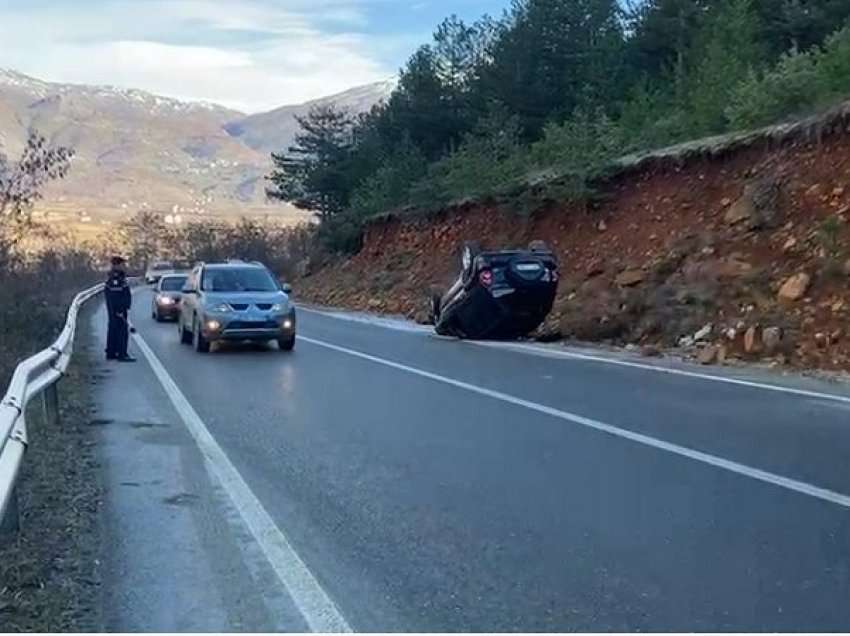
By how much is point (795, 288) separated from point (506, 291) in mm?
6101

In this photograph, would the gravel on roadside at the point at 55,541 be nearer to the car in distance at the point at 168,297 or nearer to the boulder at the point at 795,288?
the boulder at the point at 795,288

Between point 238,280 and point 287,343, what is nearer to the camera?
point 287,343

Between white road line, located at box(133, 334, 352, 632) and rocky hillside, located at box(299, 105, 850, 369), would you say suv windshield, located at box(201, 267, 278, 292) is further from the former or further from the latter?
white road line, located at box(133, 334, 352, 632)

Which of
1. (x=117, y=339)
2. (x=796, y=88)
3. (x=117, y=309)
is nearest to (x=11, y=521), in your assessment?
(x=117, y=309)

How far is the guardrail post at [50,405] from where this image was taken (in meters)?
12.9

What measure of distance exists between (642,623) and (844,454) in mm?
4767

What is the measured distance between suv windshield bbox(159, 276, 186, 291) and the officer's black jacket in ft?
54.7

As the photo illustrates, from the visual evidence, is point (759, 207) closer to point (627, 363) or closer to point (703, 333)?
point (703, 333)

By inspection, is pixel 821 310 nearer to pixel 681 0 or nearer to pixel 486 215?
pixel 486 215

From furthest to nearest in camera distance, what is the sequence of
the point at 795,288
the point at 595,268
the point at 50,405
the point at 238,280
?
the point at 595,268
the point at 238,280
the point at 795,288
the point at 50,405

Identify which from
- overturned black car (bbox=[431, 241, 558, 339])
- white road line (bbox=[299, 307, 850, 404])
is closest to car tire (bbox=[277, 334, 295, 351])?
white road line (bbox=[299, 307, 850, 404])

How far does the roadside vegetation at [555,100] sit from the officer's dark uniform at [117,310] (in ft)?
44.6

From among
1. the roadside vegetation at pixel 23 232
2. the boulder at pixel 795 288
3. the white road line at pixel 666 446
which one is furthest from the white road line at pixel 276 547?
the roadside vegetation at pixel 23 232

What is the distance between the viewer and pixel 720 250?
77.4ft
